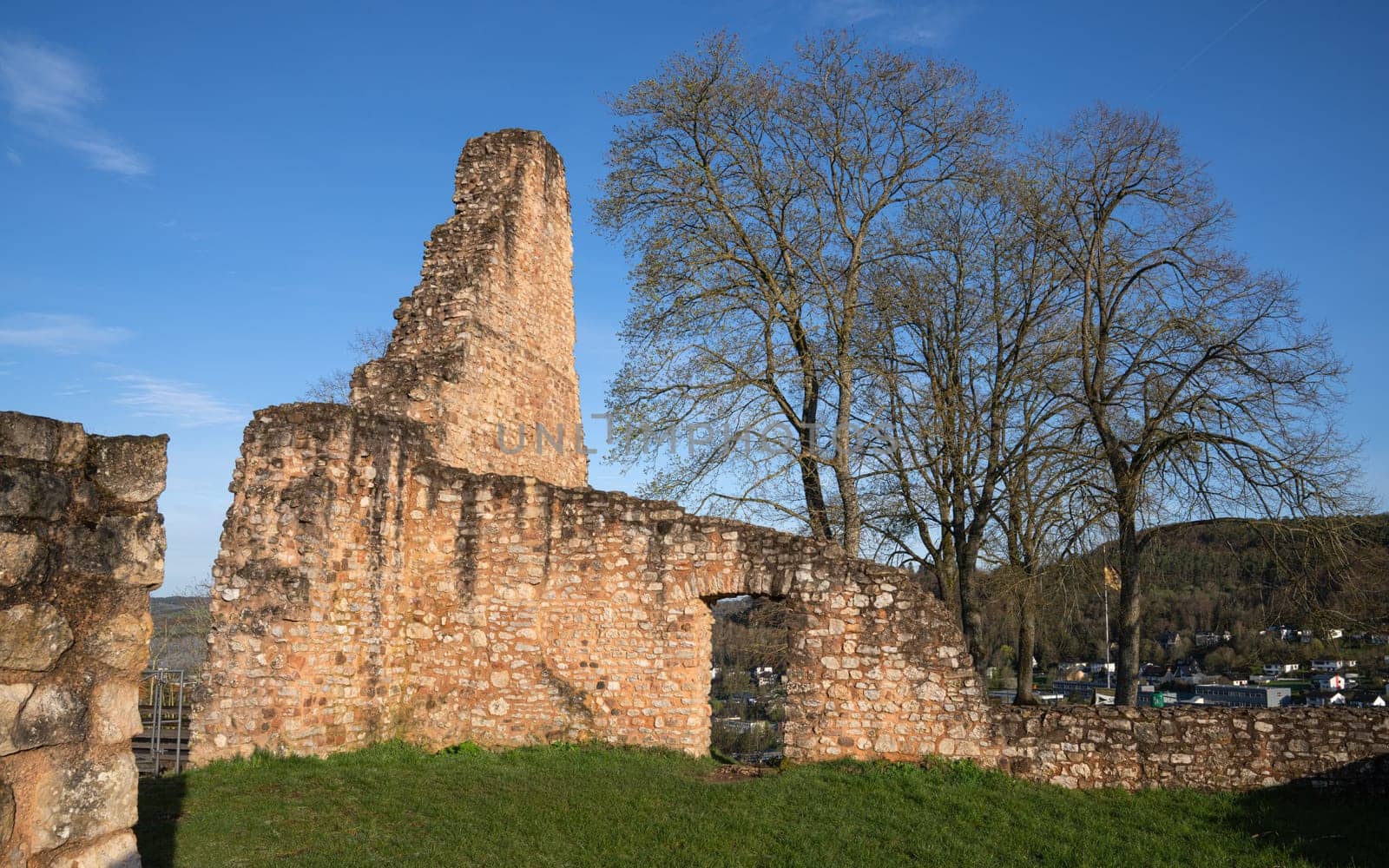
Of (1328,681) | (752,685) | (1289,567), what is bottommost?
(752,685)

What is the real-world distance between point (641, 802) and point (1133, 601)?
980 cm

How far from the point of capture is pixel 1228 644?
3023 centimetres

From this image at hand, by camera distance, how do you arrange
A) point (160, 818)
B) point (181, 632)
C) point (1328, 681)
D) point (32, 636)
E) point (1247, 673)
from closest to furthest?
1. point (32, 636)
2. point (160, 818)
3. point (1328, 681)
4. point (1247, 673)
5. point (181, 632)

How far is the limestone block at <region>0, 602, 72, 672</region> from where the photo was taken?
331cm

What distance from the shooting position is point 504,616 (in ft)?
37.8

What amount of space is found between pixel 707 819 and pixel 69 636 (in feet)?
19.3

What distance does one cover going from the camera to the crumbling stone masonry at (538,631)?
9.55 m

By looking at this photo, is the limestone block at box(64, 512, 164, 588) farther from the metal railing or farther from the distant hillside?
the distant hillside

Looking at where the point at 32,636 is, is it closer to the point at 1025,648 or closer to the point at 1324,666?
the point at 1025,648

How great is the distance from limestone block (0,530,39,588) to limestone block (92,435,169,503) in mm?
340

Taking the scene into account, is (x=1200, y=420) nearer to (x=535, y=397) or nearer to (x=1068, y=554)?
(x=1068, y=554)

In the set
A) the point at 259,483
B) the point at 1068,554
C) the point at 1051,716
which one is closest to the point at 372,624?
the point at 259,483

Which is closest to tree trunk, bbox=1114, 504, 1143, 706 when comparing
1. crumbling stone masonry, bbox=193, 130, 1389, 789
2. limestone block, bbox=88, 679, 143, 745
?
crumbling stone masonry, bbox=193, 130, 1389, 789

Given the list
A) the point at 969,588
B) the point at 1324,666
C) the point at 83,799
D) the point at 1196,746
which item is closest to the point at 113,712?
the point at 83,799
